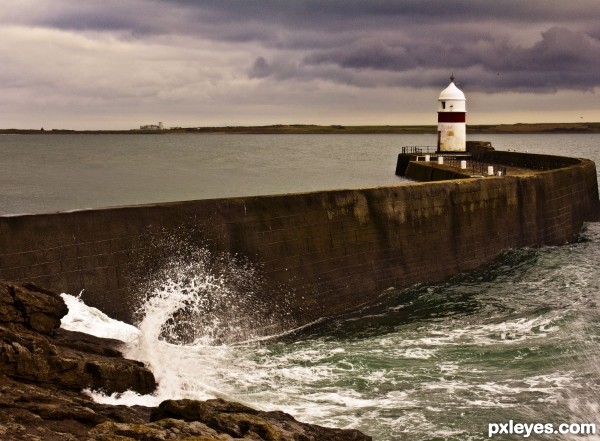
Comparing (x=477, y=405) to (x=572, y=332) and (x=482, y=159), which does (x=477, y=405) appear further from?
(x=482, y=159)

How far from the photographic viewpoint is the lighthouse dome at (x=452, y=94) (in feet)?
135

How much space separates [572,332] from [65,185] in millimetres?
38211

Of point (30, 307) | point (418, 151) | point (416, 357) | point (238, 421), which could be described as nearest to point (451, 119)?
point (418, 151)

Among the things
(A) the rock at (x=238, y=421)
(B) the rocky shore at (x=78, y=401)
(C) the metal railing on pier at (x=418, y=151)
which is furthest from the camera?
(C) the metal railing on pier at (x=418, y=151)

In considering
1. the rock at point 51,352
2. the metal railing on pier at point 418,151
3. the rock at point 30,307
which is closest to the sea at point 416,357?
the rock at point 51,352

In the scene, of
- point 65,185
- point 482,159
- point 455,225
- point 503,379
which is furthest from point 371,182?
point 503,379

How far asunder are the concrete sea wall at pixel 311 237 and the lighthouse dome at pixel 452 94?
→ 1714cm

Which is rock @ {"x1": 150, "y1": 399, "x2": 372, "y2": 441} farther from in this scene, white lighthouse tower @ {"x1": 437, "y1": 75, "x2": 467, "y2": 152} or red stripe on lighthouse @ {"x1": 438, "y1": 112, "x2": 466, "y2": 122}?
red stripe on lighthouse @ {"x1": 438, "y1": 112, "x2": 466, "y2": 122}

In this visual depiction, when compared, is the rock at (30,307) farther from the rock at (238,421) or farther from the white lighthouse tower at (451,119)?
the white lighthouse tower at (451,119)

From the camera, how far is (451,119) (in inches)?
1650

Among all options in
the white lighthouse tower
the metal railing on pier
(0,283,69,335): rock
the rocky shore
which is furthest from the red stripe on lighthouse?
(0,283,69,335): rock

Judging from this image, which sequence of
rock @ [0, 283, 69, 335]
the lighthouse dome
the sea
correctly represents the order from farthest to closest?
1. the lighthouse dome
2. the sea
3. rock @ [0, 283, 69, 335]

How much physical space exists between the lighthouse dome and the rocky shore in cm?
3296

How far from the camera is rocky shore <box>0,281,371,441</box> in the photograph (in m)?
7.25
